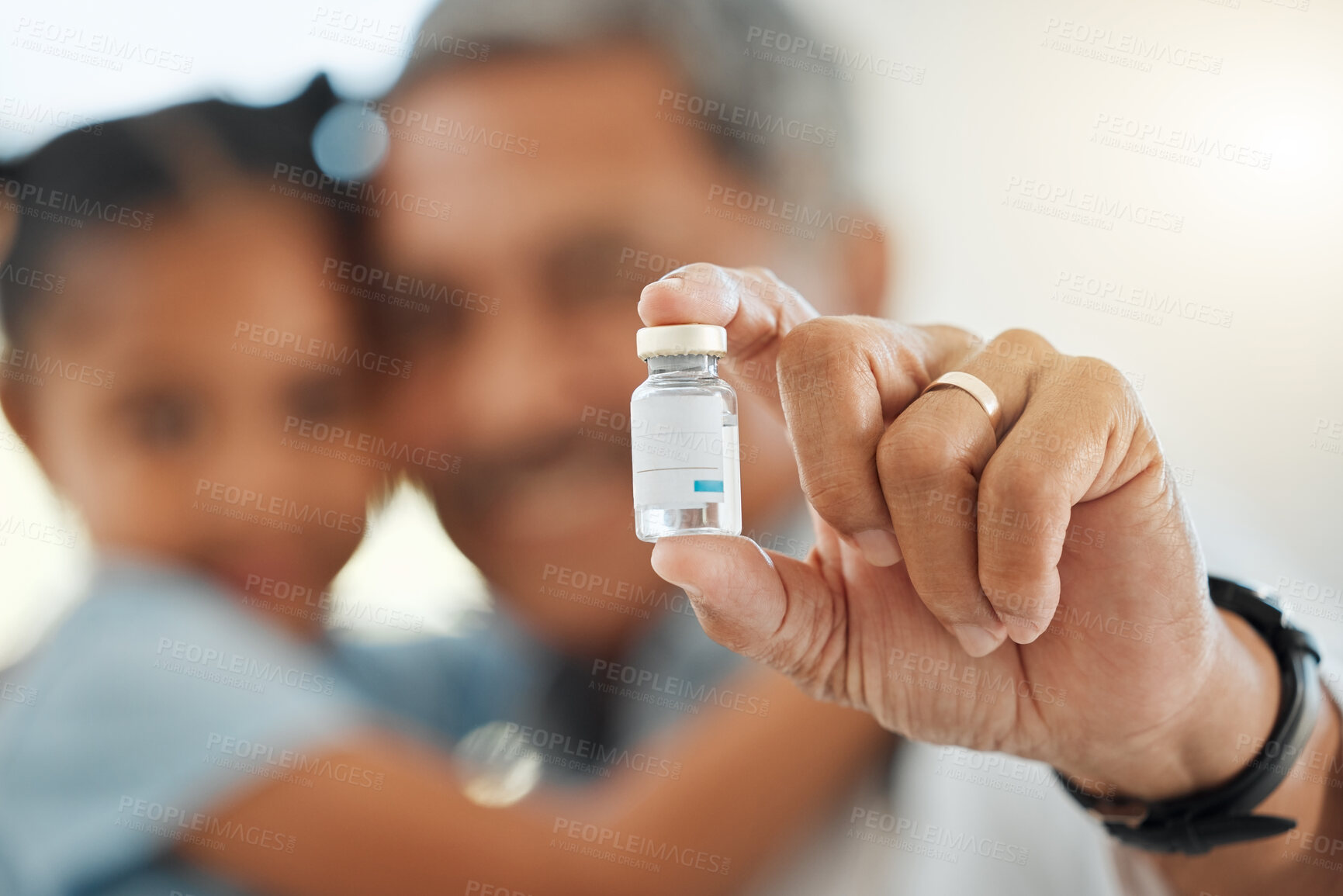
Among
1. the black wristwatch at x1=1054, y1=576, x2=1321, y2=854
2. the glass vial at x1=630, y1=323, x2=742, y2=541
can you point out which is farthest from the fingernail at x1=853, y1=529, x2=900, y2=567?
the black wristwatch at x1=1054, y1=576, x2=1321, y2=854

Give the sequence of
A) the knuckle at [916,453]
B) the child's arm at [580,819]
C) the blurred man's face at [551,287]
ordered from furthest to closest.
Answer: the blurred man's face at [551,287], the child's arm at [580,819], the knuckle at [916,453]

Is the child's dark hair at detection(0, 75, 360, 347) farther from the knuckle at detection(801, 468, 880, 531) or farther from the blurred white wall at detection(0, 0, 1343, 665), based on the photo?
the knuckle at detection(801, 468, 880, 531)

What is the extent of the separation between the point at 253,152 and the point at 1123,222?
1.80 metres

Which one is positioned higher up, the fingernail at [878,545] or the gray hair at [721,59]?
the gray hair at [721,59]

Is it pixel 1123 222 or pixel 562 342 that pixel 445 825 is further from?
pixel 1123 222

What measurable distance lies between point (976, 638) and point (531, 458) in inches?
46.1

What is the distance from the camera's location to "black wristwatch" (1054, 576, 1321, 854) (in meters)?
0.90

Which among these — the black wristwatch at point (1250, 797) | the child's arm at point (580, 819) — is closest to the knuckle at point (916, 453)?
the black wristwatch at point (1250, 797)

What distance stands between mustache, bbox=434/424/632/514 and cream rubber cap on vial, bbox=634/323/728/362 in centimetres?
99

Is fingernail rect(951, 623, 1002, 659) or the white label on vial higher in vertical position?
the white label on vial

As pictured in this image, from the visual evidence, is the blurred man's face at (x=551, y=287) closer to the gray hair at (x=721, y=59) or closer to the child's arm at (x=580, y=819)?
the gray hair at (x=721, y=59)

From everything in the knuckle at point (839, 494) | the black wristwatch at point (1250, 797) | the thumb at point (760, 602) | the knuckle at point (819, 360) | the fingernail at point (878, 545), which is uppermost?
the knuckle at point (819, 360)

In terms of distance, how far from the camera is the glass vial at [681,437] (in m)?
0.71

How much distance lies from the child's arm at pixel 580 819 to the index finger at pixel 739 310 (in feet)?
3.18
